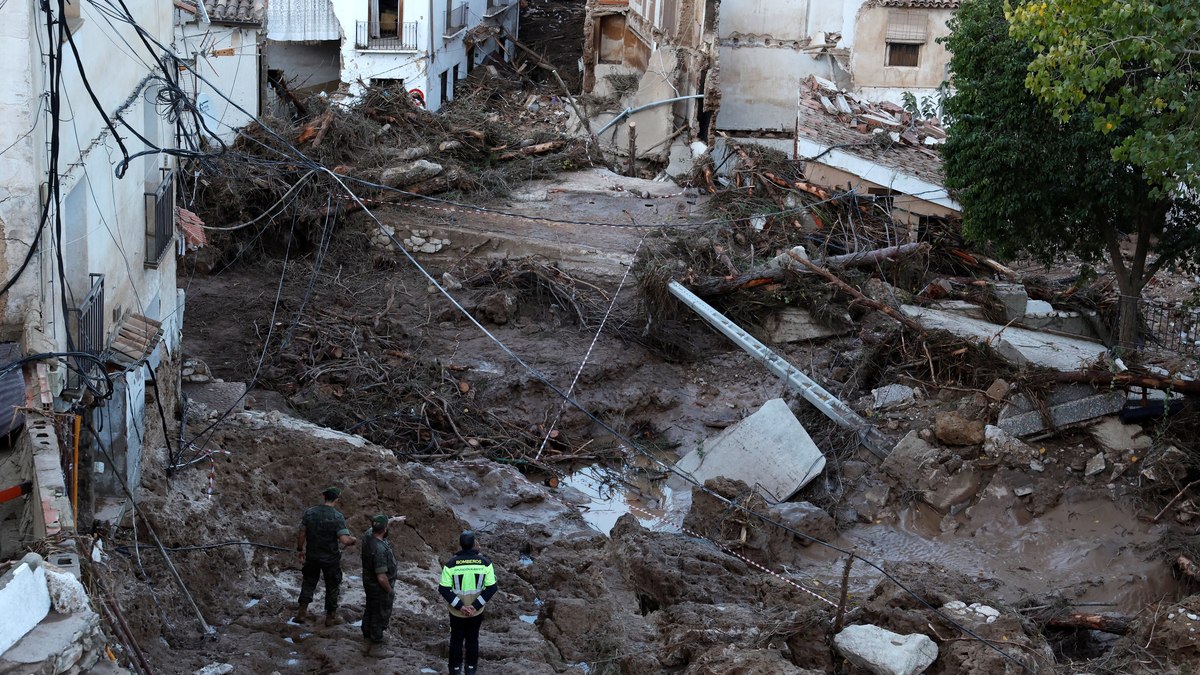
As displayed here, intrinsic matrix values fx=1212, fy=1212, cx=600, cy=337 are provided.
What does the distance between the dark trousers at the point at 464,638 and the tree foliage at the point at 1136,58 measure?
7.16m

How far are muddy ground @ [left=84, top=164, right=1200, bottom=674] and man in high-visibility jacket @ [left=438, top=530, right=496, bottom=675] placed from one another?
15.1 inches

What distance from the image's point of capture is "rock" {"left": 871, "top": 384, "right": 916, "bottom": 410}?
1538 cm

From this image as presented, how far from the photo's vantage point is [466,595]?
340 inches

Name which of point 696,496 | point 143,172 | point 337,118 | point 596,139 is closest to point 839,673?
point 696,496

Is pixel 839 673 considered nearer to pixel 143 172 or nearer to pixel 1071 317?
pixel 143 172

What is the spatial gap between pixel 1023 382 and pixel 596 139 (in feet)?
48.1

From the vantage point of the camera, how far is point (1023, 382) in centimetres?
1410

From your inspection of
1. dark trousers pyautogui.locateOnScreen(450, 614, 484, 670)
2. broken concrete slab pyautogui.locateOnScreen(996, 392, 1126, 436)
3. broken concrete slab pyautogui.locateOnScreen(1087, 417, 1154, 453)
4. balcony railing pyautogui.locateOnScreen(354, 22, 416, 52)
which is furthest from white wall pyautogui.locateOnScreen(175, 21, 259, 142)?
broken concrete slab pyautogui.locateOnScreen(1087, 417, 1154, 453)

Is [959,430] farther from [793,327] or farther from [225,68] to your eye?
[225,68]

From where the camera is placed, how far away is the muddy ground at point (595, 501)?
9398 mm

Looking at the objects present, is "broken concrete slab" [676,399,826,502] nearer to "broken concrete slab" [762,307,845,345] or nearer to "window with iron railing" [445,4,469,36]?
"broken concrete slab" [762,307,845,345]

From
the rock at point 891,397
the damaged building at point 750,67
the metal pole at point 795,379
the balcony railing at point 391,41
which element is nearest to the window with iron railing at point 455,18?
the balcony railing at point 391,41

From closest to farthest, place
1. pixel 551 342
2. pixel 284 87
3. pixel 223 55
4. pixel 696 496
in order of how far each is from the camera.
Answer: pixel 696 496
pixel 551 342
pixel 223 55
pixel 284 87

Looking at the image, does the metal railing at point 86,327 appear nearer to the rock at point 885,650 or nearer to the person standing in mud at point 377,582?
the person standing in mud at point 377,582
